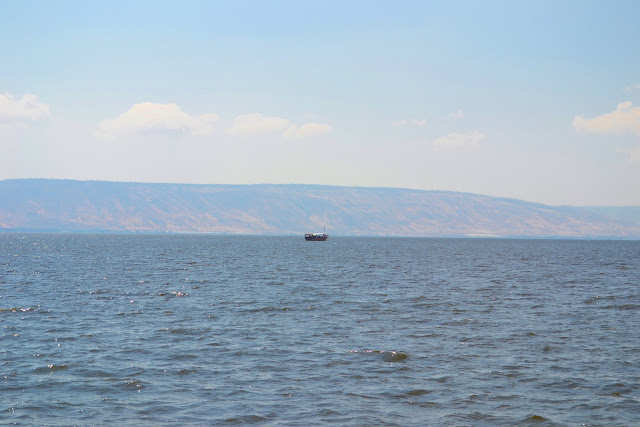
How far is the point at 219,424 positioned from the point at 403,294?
1462 inches

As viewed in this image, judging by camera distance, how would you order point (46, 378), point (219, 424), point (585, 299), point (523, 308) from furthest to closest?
point (585, 299)
point (523, 308)
point (46, 378)
point (219, 424)

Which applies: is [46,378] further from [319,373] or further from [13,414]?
[319,373]

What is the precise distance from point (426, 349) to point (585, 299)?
1086 inches

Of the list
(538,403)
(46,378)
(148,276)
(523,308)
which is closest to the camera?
(538,403)

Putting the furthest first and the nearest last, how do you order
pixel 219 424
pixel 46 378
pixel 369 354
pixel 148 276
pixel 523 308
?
1. pixel 148 276
2. pixel 523 308
3. pixel 369 354
4. pixel 46 378
5. pixel 219 424

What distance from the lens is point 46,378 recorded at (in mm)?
23828

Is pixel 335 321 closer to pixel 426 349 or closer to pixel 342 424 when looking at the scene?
pixel 426 349

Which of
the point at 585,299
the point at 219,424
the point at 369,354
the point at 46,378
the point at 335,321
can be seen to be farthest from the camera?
the point at 585,299

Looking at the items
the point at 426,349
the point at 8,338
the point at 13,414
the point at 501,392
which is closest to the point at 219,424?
the point at 13,414

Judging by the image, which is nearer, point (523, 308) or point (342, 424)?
point (342, 424)

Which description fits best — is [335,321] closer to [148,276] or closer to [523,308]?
[523,308]

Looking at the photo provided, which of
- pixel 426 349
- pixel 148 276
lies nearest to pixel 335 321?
pixel 426 349

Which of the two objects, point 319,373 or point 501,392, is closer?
point 501,392

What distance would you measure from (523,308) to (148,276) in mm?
44298
